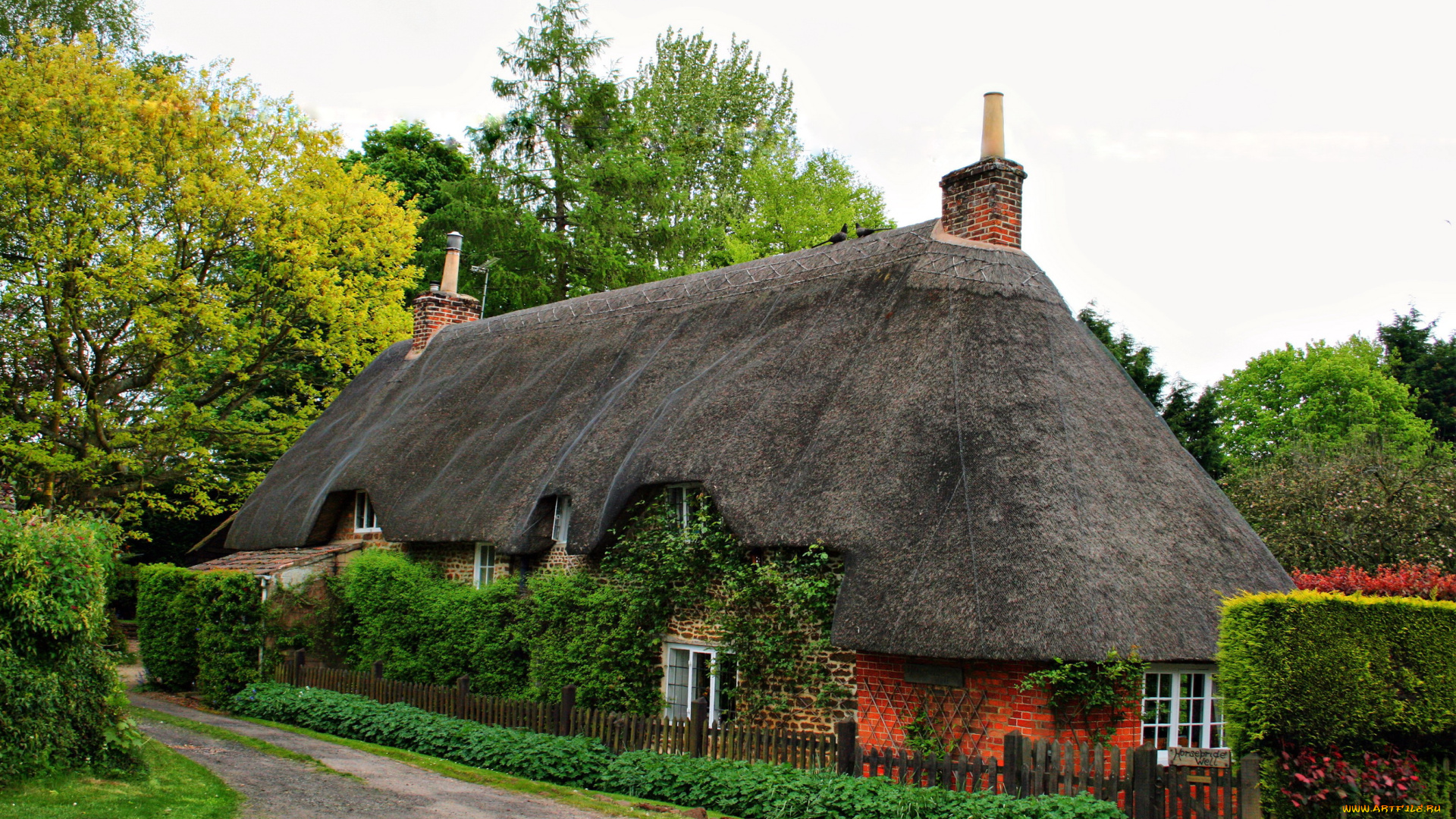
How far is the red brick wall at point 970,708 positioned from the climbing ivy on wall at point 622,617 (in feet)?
1.84

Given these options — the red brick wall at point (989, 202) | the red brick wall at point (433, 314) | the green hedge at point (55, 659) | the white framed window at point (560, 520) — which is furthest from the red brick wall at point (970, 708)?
the red brick wall at point (433, 314)

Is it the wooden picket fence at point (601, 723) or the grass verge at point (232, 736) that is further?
the grass verge at point (232, 736)

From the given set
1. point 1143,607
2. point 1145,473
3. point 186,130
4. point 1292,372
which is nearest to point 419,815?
point 1143,607

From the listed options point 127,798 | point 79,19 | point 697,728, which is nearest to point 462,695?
point 697,728

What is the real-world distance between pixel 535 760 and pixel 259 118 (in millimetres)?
18554

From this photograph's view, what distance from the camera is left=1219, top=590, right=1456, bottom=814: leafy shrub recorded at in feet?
30.5

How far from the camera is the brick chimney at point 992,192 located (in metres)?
14.3

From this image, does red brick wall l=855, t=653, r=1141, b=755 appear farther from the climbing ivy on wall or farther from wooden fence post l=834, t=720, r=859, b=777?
the climbing ivy on wall

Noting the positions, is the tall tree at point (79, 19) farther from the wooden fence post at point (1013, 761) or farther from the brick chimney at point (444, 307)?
the wooden fence post at point (1013, 761)

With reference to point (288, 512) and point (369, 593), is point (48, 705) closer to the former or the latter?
point (369, 593)

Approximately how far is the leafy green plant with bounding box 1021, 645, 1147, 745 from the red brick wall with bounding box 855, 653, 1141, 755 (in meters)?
0.07

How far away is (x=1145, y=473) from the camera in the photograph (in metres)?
12.2

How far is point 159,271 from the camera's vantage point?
24.1m

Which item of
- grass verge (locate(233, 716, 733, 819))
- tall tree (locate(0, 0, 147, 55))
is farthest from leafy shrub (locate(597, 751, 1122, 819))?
tall tree (locate(0, 0, 147, 55))
